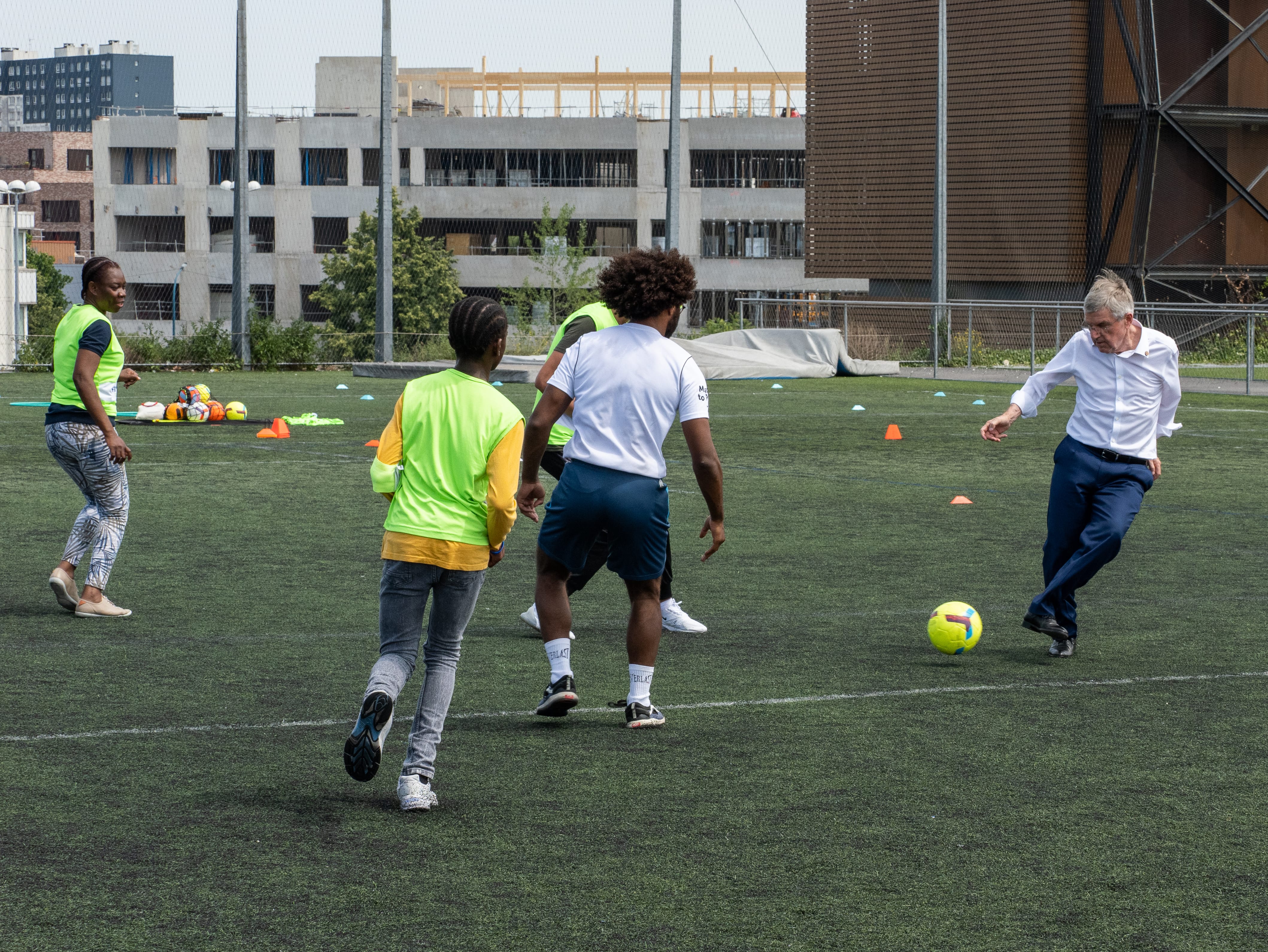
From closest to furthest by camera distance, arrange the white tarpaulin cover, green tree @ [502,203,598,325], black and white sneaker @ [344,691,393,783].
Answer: black and white sneaker @ [344,691,393,783], the white tarpaulin cover, green tree @ [502,203,598,325]

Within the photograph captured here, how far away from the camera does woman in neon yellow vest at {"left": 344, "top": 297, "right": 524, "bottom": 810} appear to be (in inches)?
221

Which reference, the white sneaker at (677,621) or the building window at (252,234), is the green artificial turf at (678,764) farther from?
the building window at (252,234)

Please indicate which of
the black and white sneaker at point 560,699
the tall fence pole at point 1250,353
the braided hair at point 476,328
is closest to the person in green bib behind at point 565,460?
the black and white sneaker at point 560,699

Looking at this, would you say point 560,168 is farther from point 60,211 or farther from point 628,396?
point 628,396

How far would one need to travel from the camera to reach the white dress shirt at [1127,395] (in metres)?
8.59

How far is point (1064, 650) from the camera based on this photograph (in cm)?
848

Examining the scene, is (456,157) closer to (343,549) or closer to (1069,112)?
(1069,112)

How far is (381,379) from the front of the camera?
37969 millimetres

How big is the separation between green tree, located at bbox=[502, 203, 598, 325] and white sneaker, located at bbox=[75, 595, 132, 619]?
71.9 m

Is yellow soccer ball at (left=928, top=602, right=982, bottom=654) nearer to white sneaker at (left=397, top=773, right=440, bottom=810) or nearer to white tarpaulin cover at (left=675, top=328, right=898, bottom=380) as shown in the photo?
white sneaker at (left=397, top=773, right=440, bottom=810)

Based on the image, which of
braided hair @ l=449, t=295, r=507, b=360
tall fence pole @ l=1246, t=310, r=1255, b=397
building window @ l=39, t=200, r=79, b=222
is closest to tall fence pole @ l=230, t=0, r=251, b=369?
tall fence pole @ l=1246, t=310, r=1255, b=397

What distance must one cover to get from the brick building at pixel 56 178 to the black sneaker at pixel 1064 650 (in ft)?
431

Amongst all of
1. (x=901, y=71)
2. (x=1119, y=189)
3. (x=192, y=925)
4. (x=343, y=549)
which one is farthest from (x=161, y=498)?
Result: (x=901, y=71)

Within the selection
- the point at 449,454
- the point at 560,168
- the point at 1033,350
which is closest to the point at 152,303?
the point at 560,168
